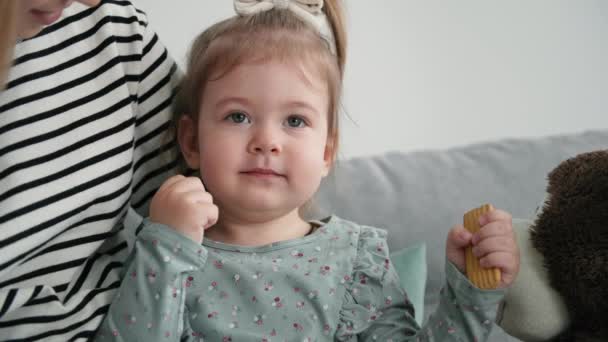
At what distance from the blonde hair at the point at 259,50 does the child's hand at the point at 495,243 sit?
357 mm

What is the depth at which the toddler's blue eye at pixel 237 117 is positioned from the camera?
1107 mm

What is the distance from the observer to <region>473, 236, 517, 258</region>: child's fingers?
939 mm

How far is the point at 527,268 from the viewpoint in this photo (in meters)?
0.96

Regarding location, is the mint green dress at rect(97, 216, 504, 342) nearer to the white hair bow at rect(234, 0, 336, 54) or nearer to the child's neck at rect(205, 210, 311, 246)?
the child's neck at rect(205, 210, 311, 246)

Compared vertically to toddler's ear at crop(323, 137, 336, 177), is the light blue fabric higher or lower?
lower

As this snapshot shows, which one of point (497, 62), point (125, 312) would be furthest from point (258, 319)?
point (497, 62)

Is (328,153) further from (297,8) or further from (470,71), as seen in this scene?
(470,71)

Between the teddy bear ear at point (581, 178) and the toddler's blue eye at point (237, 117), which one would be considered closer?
the teddy bear ear at point (581, 178)

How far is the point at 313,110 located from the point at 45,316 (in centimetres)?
51

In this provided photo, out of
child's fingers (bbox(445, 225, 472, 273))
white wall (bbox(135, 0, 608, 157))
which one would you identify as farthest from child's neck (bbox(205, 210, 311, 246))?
white wall (bbox(135, 0, 608, 157))

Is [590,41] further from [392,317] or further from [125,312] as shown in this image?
[125,312]

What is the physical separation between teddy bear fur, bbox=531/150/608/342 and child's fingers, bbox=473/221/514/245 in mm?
49

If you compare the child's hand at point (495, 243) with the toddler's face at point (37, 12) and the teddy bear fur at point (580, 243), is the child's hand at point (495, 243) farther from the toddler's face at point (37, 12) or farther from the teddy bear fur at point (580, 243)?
the toddler's face at point (37, 12)

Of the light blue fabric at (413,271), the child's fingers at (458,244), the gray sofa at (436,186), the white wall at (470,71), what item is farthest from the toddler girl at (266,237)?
the white wall at (470,71)
